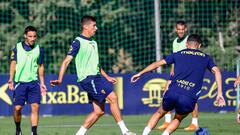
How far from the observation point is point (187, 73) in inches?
494

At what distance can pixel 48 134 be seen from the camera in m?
16.0

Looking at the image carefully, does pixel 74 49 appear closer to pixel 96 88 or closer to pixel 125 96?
pixel 96 88

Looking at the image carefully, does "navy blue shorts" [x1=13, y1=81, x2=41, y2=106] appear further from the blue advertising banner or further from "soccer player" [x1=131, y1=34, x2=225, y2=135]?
the blue advertising banner

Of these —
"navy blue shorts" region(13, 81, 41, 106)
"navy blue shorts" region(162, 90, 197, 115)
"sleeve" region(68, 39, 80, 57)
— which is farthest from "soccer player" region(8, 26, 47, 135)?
"navy blue shorts" region(162, 90, 197, 115)

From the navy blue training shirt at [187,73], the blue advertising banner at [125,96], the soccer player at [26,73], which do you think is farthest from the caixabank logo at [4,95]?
the navy blue training shirt at [187,73]

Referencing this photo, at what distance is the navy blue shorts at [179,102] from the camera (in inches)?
493

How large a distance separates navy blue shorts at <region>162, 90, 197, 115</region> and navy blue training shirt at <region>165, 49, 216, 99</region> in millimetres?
66

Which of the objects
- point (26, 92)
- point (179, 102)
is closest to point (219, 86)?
point (179, 102)

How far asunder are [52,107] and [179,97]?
41.4 ft

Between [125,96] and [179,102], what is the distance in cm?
1259

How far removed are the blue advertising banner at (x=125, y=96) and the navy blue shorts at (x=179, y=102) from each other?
12257mm

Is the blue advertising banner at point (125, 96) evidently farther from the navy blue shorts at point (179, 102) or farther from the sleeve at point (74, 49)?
the navy blue shorts at point (179, 102)

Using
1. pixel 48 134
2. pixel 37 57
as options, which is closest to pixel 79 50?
pixel 37 57

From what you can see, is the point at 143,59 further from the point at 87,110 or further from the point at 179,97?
the point at 179,97
